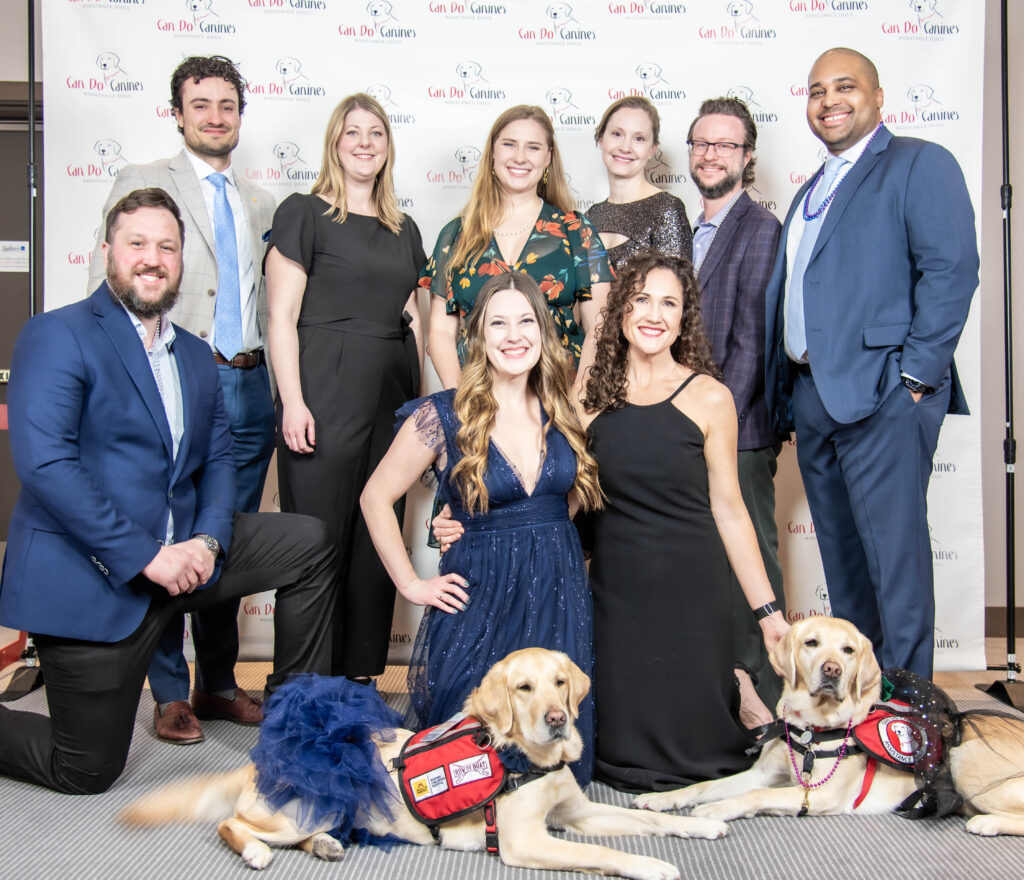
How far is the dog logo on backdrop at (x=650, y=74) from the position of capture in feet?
11.7

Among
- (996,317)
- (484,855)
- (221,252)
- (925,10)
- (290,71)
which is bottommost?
(484,855)

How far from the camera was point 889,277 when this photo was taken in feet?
8.39

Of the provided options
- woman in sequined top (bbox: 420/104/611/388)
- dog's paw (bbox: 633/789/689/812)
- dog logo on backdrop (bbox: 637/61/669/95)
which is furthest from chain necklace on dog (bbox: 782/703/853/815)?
dog logo on backdrop (bbox: 637/61/669/95)

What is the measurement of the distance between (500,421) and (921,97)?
89.4 inches

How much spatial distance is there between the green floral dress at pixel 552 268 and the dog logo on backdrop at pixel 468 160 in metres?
0.80

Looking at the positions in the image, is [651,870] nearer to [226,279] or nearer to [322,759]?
[322,759]

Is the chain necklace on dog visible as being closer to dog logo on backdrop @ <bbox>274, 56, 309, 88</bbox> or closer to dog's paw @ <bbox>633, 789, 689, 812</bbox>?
dog's paw @ <bbox>633, 789, 689, 812</bbox>

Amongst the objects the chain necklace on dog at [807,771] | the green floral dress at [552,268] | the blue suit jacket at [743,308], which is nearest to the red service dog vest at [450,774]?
the chain necklace on dog at [807,771]

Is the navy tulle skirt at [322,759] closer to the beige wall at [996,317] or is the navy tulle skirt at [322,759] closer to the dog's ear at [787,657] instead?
the dog's ear at [787,657]

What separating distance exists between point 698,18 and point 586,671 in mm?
2530

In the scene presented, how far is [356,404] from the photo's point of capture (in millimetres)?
2854

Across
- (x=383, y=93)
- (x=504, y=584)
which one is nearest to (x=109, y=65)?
(x=383, y=93)

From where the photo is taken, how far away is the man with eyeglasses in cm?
286

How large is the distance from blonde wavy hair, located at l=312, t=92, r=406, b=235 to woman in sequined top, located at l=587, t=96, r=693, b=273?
0.66 m
